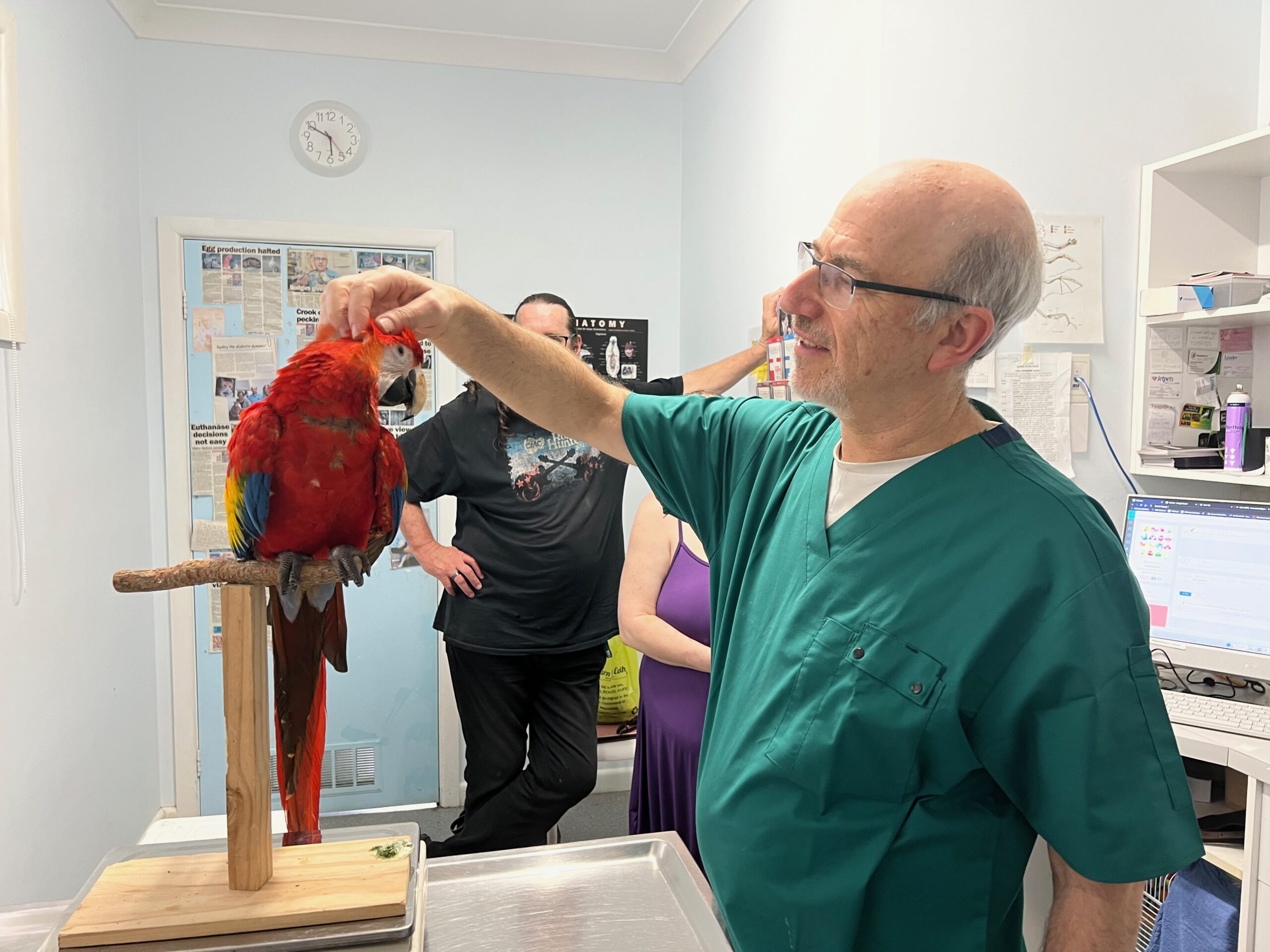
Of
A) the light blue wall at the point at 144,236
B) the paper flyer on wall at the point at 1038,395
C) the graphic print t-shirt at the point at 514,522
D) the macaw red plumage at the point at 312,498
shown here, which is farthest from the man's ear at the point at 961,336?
the light blue wall at the point at 144,236

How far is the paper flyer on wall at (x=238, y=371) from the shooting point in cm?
316

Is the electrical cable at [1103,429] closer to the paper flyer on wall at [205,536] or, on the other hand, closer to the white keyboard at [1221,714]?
the white keyboard at [1221,714]

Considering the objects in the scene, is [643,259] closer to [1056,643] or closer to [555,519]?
[555,519]

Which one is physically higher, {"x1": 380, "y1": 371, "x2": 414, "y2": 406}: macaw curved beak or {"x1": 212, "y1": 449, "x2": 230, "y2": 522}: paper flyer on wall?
{"x1": 380, "y1": 371, "x2": 414, "y2": 406}: macaw curved beak

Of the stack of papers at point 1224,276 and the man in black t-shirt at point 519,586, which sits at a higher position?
the stack of papers at point 1224,276

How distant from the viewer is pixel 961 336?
3.12ft

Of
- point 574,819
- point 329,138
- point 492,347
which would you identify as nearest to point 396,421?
point 329,138

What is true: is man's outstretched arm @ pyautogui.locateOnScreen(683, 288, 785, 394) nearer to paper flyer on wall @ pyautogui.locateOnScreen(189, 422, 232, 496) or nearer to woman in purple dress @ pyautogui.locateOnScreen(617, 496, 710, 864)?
woman in purple dress @ pyautogui.locateOnScreen(617, 496, 710, 864)

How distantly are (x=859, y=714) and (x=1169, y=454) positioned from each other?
1.69 metres

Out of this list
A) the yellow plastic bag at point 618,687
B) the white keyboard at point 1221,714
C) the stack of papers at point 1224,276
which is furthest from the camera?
the yellow plastic bag at point 618,687

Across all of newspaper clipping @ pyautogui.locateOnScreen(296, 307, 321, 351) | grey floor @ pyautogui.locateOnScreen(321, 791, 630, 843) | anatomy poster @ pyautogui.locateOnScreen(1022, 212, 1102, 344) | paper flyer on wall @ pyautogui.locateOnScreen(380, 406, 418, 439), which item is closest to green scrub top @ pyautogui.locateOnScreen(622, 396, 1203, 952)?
anatomy poster @ pyautogui.locateOnScreen(1022, 212, 1102, 344)

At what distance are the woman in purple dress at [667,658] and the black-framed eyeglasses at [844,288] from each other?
90cm

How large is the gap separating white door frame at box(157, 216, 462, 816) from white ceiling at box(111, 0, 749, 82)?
0.65m

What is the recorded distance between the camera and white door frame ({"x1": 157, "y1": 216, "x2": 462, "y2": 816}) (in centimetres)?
308
